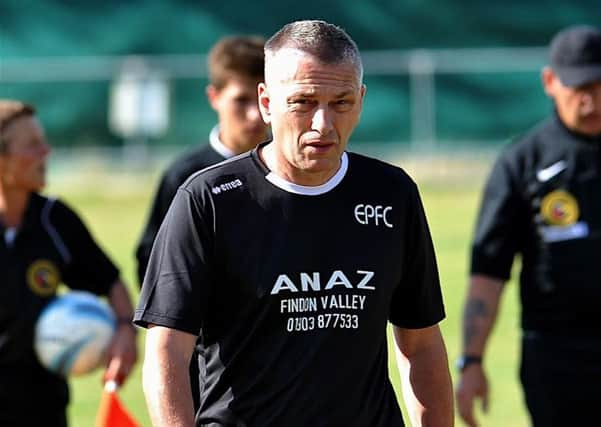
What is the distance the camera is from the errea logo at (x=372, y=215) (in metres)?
4.22

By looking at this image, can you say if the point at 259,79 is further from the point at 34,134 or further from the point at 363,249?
the point at 363,249

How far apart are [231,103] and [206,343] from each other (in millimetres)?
2682

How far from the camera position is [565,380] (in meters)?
6.29

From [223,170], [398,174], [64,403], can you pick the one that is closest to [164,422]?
[223,170]

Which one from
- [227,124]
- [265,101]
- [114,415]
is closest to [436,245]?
[227,124]

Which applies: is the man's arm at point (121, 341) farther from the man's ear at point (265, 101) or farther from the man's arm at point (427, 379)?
the man's ear at point (265, 101)

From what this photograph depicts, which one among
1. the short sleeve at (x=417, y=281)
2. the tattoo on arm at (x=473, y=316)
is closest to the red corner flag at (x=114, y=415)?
the short sleeve at (x=417, y=281)

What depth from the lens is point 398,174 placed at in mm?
4340

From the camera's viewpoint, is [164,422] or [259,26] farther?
[259,26]

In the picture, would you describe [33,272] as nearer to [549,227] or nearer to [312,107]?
[549,227]

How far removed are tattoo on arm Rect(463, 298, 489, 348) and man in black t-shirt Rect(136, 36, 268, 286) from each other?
47.5 inches

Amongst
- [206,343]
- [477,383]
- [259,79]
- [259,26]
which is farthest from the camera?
[259,26]

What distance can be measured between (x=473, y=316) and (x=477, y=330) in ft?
0.21

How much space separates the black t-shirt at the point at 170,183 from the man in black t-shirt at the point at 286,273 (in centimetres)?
232
